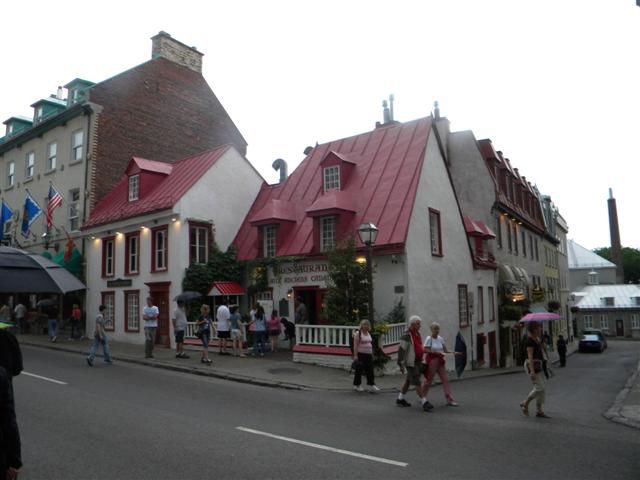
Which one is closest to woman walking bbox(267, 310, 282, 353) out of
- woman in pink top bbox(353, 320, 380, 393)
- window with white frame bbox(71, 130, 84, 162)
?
woman in pink top bbox(353, 320, 380, 393)

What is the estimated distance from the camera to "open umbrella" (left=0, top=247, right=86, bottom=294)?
698cm

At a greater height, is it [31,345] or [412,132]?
[412,132]

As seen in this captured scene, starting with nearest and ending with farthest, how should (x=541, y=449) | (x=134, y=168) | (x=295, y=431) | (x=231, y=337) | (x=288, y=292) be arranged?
(x=541, y=449) → (x=295, y=431) → (x=231, y=337) → (x=288, y=292) → (x=134, y=168)

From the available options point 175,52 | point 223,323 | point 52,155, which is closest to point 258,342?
point 223,323

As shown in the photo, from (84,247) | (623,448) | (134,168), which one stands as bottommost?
(623,448)

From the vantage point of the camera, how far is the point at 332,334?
15297 millimetres

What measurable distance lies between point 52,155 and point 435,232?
67.9 ft

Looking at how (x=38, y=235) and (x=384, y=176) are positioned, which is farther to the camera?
(x=38, y=235)

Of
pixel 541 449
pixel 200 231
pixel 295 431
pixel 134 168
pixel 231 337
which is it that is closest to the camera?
pixel 541 449

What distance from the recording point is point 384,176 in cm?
1995

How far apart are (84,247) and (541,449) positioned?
23.1 meters

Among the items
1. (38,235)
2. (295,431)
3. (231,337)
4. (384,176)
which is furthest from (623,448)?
(38,235)

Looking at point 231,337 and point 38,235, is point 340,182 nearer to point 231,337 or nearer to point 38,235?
point 231,337

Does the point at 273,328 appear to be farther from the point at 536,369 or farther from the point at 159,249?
the point at 536,369
